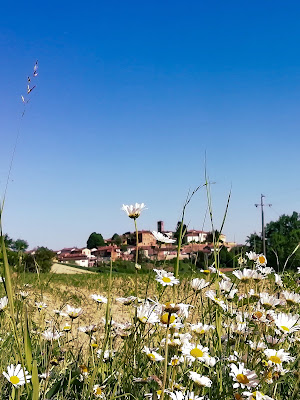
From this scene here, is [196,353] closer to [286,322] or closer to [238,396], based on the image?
[238,396]

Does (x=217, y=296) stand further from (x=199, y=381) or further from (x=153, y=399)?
(x=153, y=399)

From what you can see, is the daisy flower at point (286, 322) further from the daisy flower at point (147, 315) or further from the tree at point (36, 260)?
the tree at point (36, 260)

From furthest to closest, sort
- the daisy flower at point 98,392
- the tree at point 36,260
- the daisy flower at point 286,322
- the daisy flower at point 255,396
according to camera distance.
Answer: the tree at point 36,260
the daisy flower at point 286,322
the daisy flower at point 98,392
the daisy flower at point 255,396

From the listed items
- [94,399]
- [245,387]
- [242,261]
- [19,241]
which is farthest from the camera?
[242,261]

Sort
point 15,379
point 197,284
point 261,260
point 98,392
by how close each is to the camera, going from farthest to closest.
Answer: point 261,260 < point 197,284 < point 98,392 < point 15,379

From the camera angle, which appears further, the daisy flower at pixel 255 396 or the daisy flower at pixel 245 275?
the daisy flower at pixel 245 275

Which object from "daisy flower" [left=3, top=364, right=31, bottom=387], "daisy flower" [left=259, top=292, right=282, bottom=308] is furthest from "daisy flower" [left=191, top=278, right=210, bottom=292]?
"daisy flower" [left=3, top=364, right=31, bottom=387]

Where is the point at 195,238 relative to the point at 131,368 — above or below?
above

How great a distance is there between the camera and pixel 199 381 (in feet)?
4.72

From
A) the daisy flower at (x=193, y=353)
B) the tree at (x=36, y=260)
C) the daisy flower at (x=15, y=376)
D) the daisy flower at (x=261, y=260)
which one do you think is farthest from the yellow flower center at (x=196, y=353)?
the tree at (x=36, y=260)

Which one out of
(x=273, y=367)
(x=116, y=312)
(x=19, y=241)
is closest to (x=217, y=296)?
(x=273, y=367)

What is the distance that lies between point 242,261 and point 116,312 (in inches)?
353

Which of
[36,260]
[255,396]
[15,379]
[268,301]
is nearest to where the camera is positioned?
[255,396]

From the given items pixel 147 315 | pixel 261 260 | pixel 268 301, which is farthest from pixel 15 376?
pixel 261 260
